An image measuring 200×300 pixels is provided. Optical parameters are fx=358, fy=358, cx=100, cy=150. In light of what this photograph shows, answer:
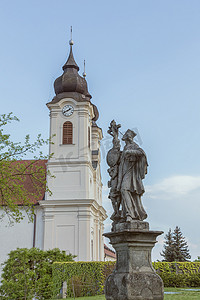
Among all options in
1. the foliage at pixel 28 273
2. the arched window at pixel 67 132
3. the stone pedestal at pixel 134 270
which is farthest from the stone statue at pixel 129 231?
the arched window at pixel 67 132

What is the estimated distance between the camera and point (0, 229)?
26.8 m

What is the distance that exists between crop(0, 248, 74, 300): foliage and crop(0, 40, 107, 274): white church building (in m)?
7.39

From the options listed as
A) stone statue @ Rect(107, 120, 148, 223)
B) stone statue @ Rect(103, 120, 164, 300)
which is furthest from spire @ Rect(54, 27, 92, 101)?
stone statue @ Rect(103, 120, 164, 300)

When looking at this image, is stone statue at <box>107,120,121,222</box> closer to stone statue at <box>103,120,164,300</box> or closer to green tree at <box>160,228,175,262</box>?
stone statue at <box>103,120,164,300</box>

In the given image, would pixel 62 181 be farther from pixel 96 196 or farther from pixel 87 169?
pixel 96 196

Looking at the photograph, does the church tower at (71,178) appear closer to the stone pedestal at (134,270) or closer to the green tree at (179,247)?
the green tree at (179,247)

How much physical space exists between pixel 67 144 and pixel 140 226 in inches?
835

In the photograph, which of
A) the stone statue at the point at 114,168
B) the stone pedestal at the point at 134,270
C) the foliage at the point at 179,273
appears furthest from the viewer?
the foliage at the point at 179,273

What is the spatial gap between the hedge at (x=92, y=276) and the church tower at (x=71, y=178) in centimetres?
761

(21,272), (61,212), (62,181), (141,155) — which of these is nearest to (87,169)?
(62,181)

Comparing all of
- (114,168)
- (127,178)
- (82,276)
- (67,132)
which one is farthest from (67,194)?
(127,178)

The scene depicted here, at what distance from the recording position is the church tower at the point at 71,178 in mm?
25484

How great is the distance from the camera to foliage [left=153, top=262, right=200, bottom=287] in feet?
56.3

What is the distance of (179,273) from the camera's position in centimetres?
1775
